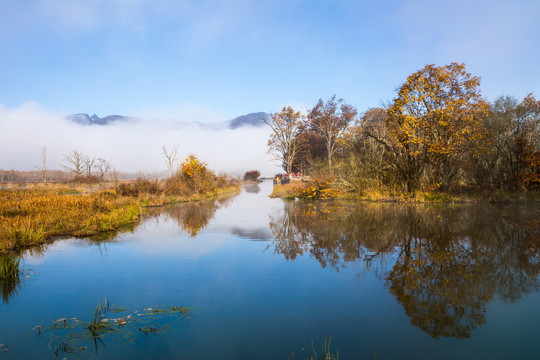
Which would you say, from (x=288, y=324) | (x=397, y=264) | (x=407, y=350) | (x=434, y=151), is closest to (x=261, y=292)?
(x=288, y=324)

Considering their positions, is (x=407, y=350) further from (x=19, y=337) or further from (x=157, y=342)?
(x=19, y=337)

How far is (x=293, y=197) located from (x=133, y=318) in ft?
66.1

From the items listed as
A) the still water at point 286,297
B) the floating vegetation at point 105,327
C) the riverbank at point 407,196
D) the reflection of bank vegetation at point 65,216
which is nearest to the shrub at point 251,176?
the riverbank at point 407,196

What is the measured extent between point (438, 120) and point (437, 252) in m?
12.4

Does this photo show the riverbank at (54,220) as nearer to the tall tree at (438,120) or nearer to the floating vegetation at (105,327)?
the floating vegetation at (105,327)

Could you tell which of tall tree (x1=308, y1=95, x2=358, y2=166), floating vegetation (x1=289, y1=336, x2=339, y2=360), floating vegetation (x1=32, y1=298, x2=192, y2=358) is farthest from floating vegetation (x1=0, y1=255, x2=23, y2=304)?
tall tree (x1=308, y1=95, x2=358, y2=166)

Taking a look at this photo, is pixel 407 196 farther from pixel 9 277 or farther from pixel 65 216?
pixel 9 277

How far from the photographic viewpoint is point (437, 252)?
6.81 m

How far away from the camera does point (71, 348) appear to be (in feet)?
11.1

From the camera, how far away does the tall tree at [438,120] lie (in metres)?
16.4

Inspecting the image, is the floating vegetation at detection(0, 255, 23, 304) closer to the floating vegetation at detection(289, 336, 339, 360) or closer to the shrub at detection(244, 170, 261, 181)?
the floating vegetation at detection(289, 336, 339, 360)

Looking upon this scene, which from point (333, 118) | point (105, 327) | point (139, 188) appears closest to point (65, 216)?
point (105, 327)

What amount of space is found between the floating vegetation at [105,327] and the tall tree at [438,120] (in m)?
15.5

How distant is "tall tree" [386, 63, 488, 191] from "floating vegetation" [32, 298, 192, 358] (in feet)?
50.8
